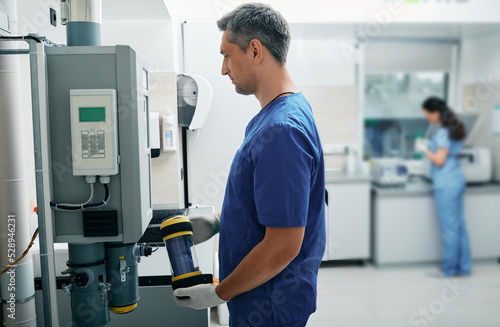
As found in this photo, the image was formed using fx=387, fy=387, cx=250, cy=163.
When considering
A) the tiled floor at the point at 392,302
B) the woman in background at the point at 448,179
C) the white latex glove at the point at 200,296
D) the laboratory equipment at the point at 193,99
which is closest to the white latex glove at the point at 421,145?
the woman in background at the point at 448,179

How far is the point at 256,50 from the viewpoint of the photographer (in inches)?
38.3

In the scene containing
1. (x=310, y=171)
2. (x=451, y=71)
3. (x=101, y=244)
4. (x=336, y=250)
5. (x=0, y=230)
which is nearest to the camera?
(x=451, y=71)

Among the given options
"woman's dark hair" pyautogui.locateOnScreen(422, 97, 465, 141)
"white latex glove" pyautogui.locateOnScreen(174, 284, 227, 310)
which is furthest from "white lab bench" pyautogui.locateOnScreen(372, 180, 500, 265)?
"white latex glove" pyautogui.locateOnScreen(174, 284, 227, 310)

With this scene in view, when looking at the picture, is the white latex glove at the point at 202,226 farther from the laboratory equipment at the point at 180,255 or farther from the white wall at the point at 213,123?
the white wall at the point at 213,123

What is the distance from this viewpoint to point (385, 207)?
3.26 feet

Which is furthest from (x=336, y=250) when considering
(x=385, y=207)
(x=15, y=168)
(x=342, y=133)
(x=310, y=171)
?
(x=15, y=168)

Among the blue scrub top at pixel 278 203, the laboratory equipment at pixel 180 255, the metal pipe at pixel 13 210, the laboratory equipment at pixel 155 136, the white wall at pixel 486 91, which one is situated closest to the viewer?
the white wall at pixel 486 91

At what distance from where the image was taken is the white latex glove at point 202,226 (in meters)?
1.29

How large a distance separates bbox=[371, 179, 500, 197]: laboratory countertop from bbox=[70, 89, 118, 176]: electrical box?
2.32 feet

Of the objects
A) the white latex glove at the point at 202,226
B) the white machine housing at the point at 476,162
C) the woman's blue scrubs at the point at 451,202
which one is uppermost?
the white machine housing at the point at 476,162

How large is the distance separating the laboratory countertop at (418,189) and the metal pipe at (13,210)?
1251mm

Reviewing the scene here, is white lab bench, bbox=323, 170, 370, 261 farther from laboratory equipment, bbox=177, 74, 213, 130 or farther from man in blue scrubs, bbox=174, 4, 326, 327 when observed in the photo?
laboratory equipment, bbox=177, 74, 213, 130

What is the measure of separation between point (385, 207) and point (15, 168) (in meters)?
1.28

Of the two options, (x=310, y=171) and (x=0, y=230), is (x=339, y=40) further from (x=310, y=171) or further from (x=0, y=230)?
(x=0, y=230)
